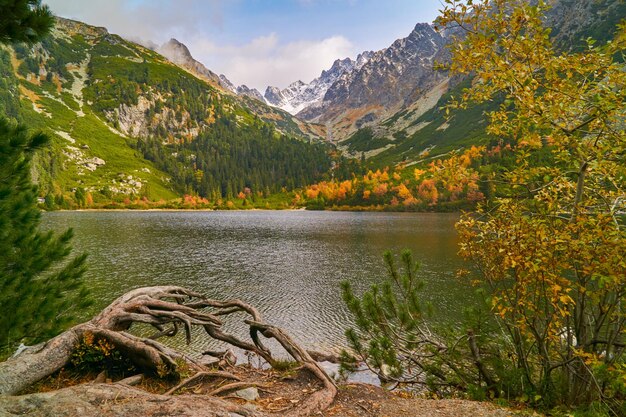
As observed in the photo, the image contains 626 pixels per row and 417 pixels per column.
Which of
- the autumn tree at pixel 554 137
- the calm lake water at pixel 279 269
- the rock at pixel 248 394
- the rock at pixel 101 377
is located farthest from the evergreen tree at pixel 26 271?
the calm lake water at pixel 279 269

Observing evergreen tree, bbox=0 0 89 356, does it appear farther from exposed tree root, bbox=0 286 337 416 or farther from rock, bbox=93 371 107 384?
rock, bbox=93 371 107 384

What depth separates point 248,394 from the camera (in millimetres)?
8656

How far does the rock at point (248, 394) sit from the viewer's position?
8.50 metres

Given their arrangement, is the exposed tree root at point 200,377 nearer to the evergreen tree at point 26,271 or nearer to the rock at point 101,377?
the rock at point 101,377

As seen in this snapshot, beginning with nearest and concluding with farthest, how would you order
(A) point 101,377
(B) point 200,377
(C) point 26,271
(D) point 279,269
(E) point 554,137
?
(E) point 554,137
(A) point 101,377
(B) point 200,377
(C) point 26,271
(D) point 279,269

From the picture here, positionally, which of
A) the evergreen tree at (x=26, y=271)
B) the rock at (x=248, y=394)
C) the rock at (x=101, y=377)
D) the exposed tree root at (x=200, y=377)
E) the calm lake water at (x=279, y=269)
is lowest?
the calm lake water at (x=279, y=269)

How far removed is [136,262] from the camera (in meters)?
48.7

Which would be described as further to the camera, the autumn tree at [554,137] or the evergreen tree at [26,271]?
the evergreen tree at [26,271]

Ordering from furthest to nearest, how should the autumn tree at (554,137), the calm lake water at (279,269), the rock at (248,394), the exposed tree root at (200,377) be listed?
the calm lake water at (279,269), the rock at (248,394), the exposed tree root at (200,377), the autumn tree at (554,137)

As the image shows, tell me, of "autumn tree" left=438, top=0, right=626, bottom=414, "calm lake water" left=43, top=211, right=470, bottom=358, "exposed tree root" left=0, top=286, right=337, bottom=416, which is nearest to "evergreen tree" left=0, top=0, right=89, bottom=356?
"exposed tree root" left=0, top=286, right=337, bottom=416

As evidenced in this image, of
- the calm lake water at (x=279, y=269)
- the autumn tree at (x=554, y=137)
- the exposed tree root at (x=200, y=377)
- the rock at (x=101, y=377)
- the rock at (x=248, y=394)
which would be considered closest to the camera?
the autumn tree at (x=554, y=137)

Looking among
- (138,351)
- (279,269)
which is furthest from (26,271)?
(279,269)

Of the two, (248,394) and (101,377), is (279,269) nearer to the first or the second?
(248,394)

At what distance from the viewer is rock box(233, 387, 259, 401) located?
27.9 ft
